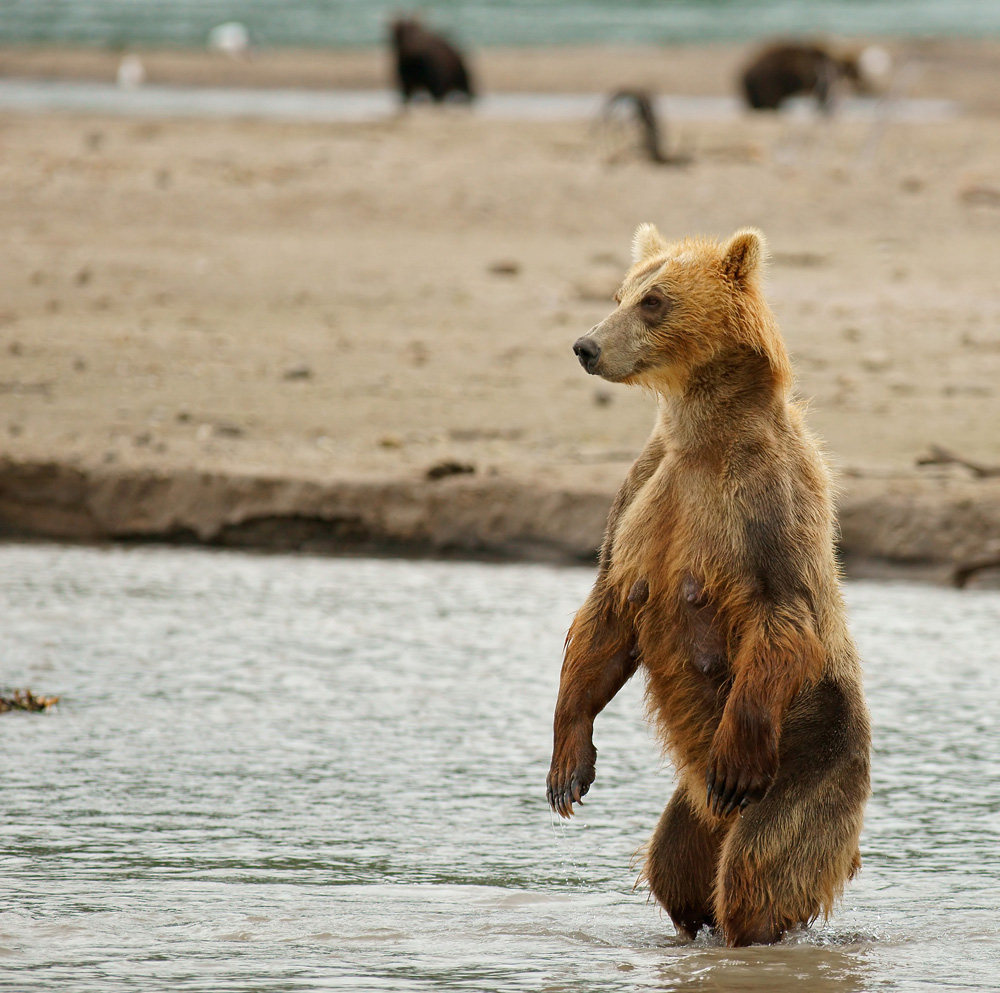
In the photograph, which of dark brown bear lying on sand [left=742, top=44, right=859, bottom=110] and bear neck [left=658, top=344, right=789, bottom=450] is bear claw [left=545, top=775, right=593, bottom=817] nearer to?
bear neck [left=658, top=344, right=789, bottom=450]

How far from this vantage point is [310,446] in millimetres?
9016

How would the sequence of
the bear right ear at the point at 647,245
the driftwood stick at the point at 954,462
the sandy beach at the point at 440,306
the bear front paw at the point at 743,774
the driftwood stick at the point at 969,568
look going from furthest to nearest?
the sandy beach at the point at 440,306, the driftwood stick at the point at 954,462, the driftwood stick at the point at 969,568, the bear right ear at the point at 647,245, the bear front paw at the point at 743,774

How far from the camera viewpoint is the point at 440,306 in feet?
39.1

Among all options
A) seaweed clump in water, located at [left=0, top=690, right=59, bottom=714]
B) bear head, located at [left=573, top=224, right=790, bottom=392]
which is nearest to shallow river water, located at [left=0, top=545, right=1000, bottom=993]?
seaweed clump in water, located at [left=0, top=690, right=59, bottom=714]

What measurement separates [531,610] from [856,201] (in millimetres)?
9692

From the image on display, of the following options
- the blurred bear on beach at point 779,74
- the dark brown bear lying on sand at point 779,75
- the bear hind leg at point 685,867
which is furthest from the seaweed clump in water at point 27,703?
the dark brown bear lying on sand at point 779,75

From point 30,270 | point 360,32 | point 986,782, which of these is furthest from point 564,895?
point 360,32

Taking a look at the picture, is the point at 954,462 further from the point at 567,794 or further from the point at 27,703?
the point at 567,794

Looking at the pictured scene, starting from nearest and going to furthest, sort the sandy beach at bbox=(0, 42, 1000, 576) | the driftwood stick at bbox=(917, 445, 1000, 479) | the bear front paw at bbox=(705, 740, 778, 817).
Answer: the bear front paw at bbox=(705, 740, 778, 817), the driftwood stick at bbox=(917, 445, 1000, 479), the sandy beach at bbox=(0, 42, 1000, 576)

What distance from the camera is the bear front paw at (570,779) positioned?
4.12 metres

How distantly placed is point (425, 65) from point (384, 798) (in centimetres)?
2256

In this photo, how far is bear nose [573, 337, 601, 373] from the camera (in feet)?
13.2

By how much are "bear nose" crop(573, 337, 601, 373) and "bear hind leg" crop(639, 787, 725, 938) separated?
3.20 ft

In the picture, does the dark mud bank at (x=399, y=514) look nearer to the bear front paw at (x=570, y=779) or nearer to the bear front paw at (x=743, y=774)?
the bear front paw at (x=570, y=779)
